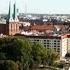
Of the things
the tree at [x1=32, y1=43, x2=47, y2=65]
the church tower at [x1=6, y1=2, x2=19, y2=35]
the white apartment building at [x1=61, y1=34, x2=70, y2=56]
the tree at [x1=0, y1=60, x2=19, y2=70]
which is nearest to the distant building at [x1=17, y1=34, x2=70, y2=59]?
the white apartment building at [x1=61, y1=34, x2=70, y2=56]

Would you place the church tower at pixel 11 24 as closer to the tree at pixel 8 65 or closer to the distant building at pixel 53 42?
the distant building at pixel 53 42

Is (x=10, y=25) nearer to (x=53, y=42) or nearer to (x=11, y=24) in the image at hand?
(x=11, y=24)

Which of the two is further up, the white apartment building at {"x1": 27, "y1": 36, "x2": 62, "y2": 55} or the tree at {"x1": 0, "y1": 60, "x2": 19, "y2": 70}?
the white apartment building at {"x1": 27, "y1": 36, "x2": 62, "y2": 55}

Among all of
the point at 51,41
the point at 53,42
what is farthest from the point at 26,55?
the point at 51,41

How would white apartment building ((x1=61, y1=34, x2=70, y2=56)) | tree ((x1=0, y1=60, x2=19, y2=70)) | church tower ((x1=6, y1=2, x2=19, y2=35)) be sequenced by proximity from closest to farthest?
tree ((x1=0, y1=60, x2=19, y2=70)) → white apartment building ((x1=61, y1=34, x2=70, y2=56)) → church tower ((x1=6, y1=2, x2=19, y2=35))

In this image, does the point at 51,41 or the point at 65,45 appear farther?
the point at 65,45

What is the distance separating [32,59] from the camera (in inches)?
1097

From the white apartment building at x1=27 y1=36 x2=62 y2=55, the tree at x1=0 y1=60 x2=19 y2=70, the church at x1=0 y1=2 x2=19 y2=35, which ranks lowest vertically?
the tree at x1=0 y1=60 x2=19 y2=70

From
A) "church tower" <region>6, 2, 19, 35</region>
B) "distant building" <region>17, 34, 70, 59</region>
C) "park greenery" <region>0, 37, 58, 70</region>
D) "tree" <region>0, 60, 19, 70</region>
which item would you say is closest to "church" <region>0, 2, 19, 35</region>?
"church tower" <region>6, 2, 19, 35</region>

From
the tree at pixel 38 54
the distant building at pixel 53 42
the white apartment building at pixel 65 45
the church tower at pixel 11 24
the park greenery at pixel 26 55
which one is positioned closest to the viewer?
the park greenery at pixel 26 55

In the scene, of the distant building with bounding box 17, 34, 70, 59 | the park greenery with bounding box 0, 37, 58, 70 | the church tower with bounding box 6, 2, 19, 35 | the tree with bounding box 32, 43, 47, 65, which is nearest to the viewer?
the park greenery with bounding box 0, 37, 58, 70

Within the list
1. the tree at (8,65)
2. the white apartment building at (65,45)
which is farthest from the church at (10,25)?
the tree at (8,65)

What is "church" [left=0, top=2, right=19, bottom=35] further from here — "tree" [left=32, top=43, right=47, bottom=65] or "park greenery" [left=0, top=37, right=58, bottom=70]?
"tree" [left=32, top=43, right=47, bottom=65]

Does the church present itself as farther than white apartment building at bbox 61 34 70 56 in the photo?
Yes
